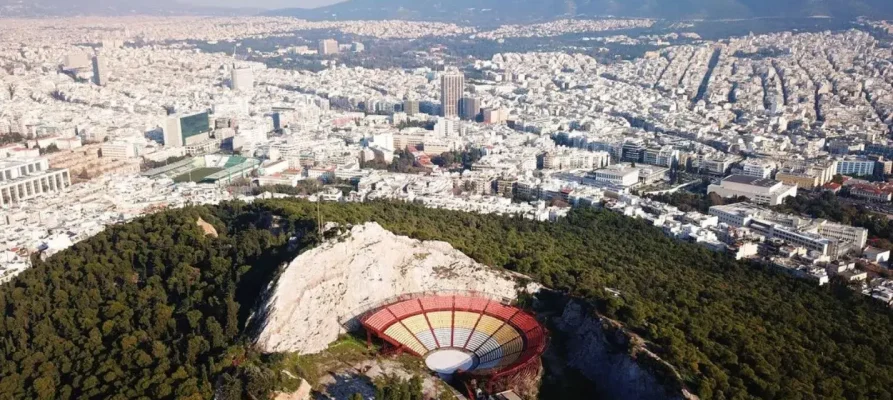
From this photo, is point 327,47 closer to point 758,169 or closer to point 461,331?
point 758,169

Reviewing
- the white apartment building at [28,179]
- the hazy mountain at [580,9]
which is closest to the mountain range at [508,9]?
the hazy mountain at [580,9]

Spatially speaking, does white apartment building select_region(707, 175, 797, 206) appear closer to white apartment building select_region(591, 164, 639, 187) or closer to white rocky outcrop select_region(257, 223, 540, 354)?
white apartment building select_region(591, 164, 639, 187)

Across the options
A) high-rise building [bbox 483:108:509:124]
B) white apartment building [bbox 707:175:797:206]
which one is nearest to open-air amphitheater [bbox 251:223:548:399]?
white apartment building [bbox 707:175:797:206]

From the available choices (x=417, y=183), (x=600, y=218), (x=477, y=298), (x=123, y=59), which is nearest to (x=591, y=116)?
(x=417, y=183)

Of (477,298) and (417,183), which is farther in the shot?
(417,183)

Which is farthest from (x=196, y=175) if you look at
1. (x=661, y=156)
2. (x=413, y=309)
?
(x=661, y=156)

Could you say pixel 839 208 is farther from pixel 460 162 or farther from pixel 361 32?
pixel 361 32
